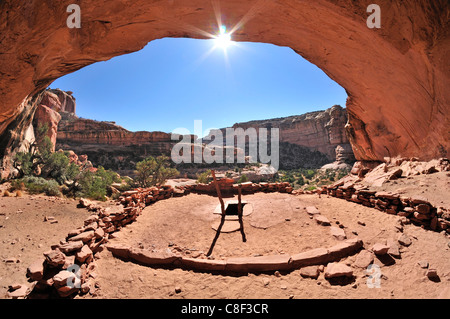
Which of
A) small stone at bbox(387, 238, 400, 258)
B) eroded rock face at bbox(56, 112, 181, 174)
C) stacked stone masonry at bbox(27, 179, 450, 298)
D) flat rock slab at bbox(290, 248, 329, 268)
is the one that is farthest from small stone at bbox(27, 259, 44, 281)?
eroded rock face at bbox(56, 112, 181, 174)

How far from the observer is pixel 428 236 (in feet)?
14.4

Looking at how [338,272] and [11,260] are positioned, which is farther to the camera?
[11,260]

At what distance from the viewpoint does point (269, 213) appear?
722 cm

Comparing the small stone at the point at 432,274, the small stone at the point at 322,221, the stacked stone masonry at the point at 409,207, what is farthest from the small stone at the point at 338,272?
the stacked stone masonry at the point at 409,207

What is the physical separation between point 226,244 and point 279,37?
7.80m

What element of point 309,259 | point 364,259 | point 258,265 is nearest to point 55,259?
point 258,265

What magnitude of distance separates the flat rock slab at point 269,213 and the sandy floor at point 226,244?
0.04 metres

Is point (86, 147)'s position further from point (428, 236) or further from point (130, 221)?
point (428, 236)

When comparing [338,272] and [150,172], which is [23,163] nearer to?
[150,172]

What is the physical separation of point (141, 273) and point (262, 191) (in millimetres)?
8863

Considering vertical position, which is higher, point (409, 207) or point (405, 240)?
point (409, 207)

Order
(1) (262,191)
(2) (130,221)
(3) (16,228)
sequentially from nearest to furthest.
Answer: (3) (16,228), (2) (130,221), (1) (262,191)

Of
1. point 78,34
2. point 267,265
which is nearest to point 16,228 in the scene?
point 78,34
